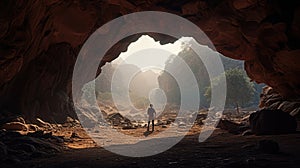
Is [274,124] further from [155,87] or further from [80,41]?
[155,87]

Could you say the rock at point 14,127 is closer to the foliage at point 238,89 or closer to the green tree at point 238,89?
the green tree at point 238,89

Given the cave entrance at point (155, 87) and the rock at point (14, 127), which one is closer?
the rock at point (14, 127)

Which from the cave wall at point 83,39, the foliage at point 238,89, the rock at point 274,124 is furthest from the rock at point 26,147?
the foliage at point 238,89

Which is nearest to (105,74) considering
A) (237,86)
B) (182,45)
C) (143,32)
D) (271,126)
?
(182,45)

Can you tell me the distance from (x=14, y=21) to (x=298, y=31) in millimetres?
13496

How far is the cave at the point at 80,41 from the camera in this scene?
39.0 feet

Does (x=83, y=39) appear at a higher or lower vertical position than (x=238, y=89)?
higher

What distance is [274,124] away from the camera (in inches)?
428

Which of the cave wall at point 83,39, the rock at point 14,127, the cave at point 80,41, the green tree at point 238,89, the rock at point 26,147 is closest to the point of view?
the rock at point 26,147

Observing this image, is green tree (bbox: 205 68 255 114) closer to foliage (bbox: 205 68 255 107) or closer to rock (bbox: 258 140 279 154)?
foliage (bbox: 205 68 255 107)

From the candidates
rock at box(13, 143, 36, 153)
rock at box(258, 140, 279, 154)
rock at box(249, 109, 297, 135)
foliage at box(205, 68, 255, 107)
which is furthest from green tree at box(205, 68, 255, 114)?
rock at box(13, 143, 36, 153)

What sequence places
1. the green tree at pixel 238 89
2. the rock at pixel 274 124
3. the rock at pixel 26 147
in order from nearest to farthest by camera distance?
the rock at pixel 26 147
the rock at pixel 274 124
the green tree at pixel 238 89

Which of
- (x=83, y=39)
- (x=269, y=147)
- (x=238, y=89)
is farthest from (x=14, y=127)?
(x=238, y=89)

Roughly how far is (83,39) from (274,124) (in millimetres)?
16538
